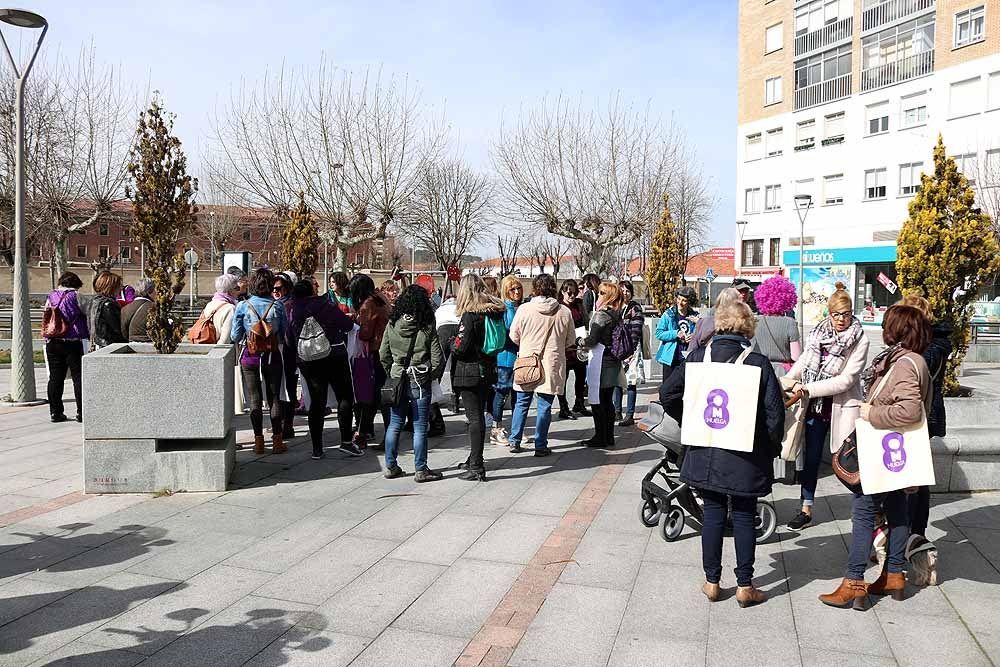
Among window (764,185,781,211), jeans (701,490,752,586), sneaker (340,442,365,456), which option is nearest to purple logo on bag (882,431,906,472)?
jeans (701,490,752,586)

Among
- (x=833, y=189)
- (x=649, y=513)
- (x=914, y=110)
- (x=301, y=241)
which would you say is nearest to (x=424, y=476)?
(x=649, y=513)

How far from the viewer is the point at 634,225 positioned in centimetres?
3300

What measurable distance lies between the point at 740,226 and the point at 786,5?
11.2 metres

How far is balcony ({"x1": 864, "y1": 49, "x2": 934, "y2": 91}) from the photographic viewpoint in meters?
36.4

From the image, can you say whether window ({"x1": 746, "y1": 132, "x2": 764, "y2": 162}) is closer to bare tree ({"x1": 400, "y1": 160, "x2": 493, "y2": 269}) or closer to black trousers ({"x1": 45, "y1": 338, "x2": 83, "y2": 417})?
bare tree ({"x1": 400, "y1": 160, "x2": 493, "y2": 269})

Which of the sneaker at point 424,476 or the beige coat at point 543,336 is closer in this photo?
the sneaker at point 424,476

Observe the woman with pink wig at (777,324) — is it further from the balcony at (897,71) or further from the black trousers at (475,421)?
the balcony at (897,71)

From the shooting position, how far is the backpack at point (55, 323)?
9.93 m

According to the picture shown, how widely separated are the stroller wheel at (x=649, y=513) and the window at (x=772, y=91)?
4226 cm

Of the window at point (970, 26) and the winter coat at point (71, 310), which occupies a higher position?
the window at point (970, 26)

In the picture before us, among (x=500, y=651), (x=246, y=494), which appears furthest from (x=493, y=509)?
(x=500, y=651)

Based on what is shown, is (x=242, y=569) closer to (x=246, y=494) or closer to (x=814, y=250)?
(x=246, y=494)

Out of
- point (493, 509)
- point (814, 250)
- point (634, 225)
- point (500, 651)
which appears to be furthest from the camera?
point (814, 250)

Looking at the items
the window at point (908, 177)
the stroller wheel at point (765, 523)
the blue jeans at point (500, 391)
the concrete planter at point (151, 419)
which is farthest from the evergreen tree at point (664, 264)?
the window at point (908, 177)
